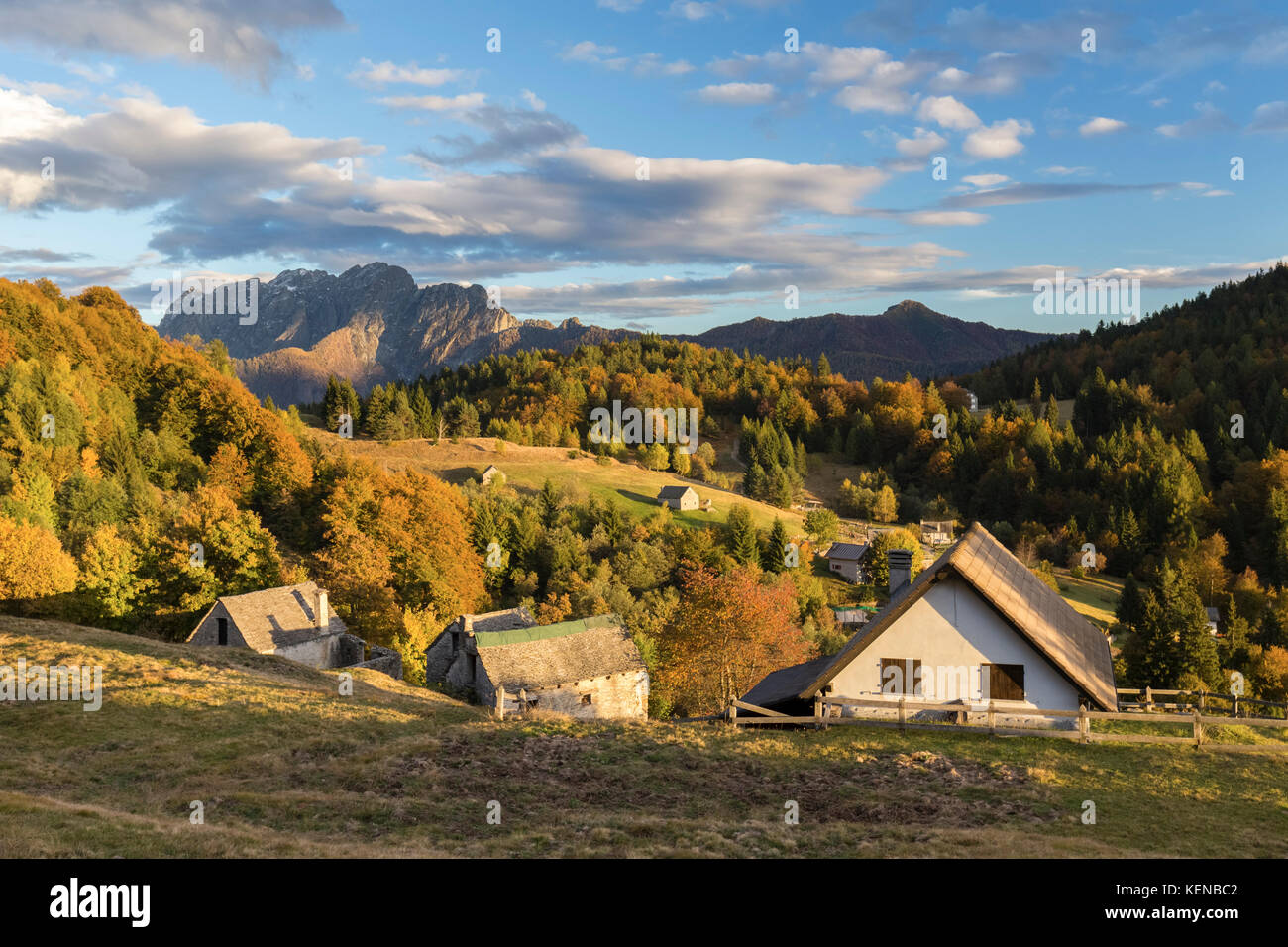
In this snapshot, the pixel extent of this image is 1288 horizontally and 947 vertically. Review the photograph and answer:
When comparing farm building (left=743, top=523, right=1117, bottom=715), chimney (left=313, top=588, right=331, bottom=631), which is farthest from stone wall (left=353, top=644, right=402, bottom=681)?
farm building (left=743, top=523, right=1117, bottom=715)

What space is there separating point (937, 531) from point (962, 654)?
10610cm

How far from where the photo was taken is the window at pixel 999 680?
21.4m

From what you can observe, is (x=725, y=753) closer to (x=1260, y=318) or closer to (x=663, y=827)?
(x=663, y=827)

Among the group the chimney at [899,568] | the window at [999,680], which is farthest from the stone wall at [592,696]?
the window at [999,680]

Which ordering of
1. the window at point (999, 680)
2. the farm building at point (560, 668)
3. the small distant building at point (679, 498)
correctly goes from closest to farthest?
the window at point (999, 680) → the farm building at point (560, 668) → the small distant building at point (679, 498)

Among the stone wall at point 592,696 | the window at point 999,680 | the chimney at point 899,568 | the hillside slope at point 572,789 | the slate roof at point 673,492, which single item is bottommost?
the stone wall at point 592,696

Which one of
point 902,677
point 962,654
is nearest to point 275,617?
point 902,677

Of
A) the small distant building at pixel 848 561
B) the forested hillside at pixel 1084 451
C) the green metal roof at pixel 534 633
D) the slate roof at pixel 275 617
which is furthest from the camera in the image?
the small distant building at pixel 848 561

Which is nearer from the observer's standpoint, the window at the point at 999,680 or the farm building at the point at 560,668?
the window at the point at 999,680

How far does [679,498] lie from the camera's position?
111 metres

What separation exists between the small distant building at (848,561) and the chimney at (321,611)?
66.3 meters

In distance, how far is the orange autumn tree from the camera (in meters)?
47.2

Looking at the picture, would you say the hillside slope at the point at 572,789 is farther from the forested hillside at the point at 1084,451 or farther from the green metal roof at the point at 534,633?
the forested hillside at the point at 1084,451

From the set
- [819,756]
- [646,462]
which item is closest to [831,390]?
[646,462]
